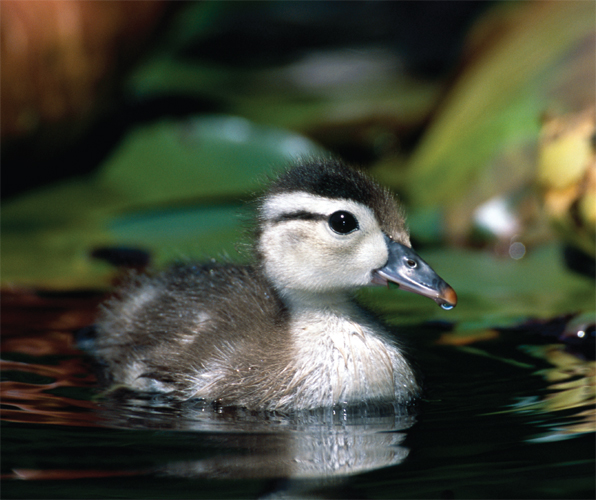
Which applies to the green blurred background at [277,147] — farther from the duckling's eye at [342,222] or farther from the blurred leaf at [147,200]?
the duckling's eye at [342,222]

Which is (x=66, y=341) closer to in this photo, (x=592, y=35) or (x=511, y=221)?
(x=511, y=221)

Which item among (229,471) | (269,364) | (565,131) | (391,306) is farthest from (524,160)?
(229,471)

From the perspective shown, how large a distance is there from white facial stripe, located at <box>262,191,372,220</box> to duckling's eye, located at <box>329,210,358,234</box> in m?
0.02

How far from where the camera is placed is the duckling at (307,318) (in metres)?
3.88

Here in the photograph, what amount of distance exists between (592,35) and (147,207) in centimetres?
345

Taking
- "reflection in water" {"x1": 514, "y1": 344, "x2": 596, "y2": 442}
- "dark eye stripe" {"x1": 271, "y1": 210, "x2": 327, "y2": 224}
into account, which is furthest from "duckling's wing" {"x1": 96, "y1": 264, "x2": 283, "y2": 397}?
"reflection in water" {"x1": 514, "y1": 344, "x2": 596, "y2": 442}

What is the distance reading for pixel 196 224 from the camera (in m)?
6.54

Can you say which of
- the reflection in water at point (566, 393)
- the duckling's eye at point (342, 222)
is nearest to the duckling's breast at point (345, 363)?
the duckling's eye at point (342, 222)

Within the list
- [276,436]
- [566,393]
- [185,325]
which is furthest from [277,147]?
[276,436]

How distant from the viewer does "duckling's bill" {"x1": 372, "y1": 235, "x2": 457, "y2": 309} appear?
384cm

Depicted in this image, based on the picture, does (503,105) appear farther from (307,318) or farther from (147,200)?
(307,318)

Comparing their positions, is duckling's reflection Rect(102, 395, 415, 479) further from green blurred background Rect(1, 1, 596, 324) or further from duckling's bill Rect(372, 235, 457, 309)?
green blurred background Rect(1, 1, 596, 324)

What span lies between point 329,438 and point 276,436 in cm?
20

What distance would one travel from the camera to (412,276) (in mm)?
3898
